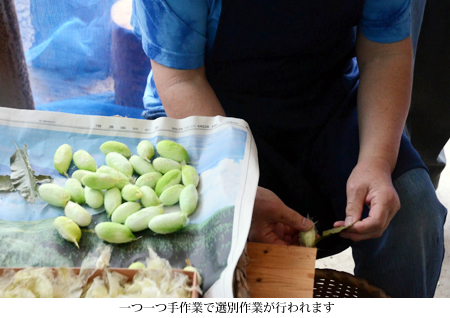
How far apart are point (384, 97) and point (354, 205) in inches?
9.8

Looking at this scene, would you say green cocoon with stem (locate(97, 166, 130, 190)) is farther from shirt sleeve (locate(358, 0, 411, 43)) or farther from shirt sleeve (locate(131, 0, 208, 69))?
shirt sleeve (locate(358, 0, 411, 43))

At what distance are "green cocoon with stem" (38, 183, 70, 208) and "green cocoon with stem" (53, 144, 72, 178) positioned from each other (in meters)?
0.04

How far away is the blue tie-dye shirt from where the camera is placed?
0.65m

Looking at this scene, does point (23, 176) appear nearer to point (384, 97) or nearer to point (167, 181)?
point (167, 181)

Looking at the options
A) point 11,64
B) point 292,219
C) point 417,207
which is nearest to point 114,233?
point 292,219

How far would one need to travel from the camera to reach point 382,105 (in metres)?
0.73

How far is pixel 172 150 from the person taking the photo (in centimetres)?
58

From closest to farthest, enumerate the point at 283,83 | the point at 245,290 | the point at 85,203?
the point at 245,290, the point at 85,203, the point at 283,83

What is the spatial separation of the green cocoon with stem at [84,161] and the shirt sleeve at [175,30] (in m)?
0.22

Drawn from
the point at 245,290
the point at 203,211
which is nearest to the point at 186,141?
the point at 203,211

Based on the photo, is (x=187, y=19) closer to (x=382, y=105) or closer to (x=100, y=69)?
(x=382, y=105)

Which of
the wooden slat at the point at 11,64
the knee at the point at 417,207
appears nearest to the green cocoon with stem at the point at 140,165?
the knee at the point at 417,207

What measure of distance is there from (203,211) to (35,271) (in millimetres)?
206

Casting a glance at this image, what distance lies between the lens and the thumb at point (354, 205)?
0.60m
